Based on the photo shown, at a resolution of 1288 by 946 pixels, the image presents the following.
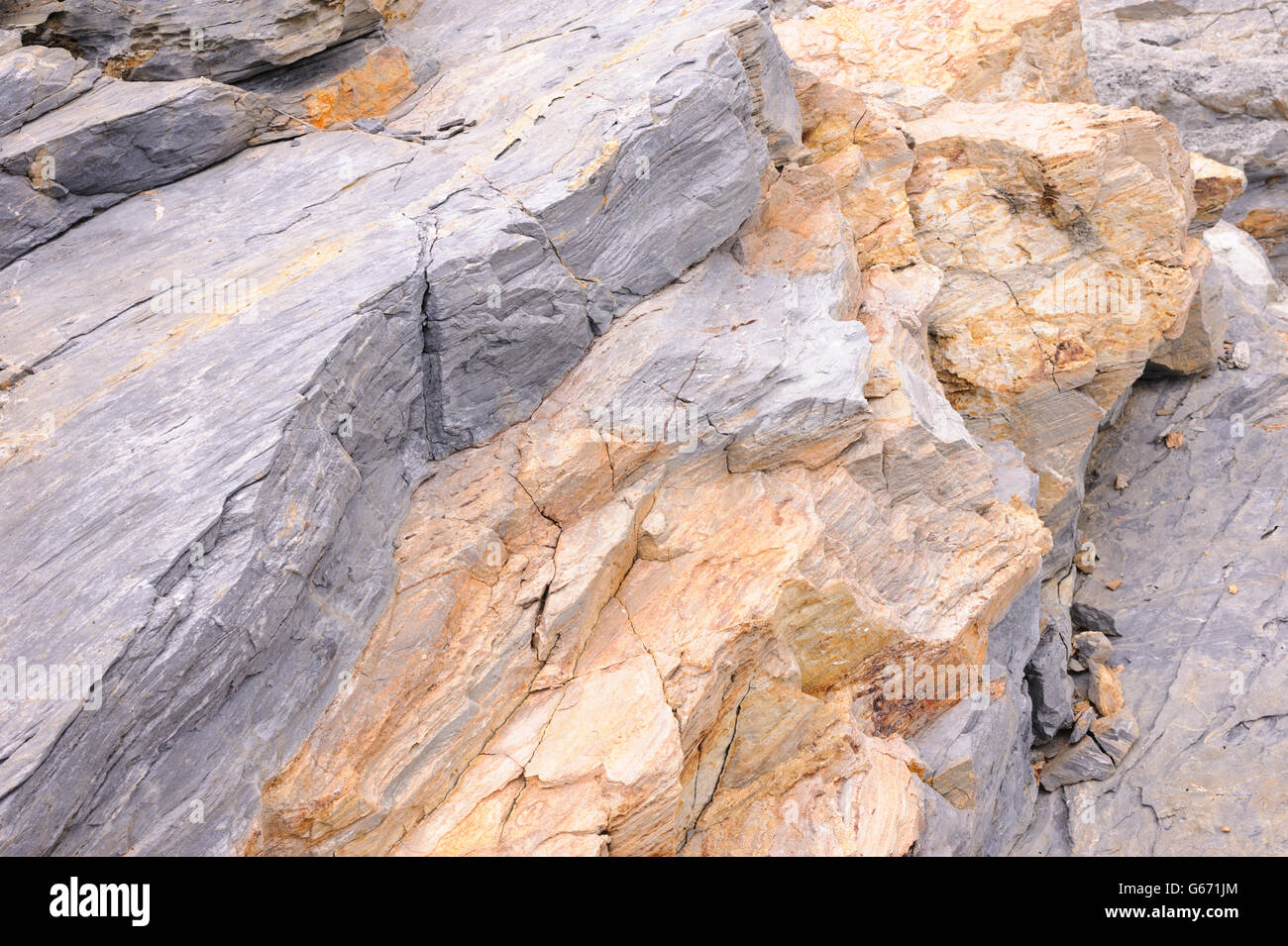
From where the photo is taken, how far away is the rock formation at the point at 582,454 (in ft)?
26.0

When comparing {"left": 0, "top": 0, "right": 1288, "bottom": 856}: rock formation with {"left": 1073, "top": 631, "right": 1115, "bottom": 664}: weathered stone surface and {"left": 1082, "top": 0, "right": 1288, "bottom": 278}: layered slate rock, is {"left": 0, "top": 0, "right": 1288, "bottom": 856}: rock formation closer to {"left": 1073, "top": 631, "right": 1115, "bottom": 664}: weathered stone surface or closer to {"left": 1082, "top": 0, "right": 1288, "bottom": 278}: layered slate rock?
{"left": 1073, "top": 631, "right": 1115, "bottom": 664}: weathered stone surface

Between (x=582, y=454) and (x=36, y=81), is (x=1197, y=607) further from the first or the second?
(x=36, y=81)

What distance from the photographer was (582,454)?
9.81 metres

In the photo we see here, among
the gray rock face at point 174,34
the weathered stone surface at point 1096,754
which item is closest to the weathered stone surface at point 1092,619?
the weathered stone surface at point 1096,754

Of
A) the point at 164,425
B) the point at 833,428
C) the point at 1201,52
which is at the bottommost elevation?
the point at 833,428

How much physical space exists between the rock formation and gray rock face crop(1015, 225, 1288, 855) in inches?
3.0

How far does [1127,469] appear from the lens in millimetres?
16422

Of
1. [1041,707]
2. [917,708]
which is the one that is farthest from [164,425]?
[1041,707]

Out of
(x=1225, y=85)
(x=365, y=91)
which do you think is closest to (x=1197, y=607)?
(x=365, y=91)

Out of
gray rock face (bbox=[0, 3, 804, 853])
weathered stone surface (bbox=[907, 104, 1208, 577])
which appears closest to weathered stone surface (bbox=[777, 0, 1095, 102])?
weathered stone surface (bbox=[907, 104, 1208, 577])

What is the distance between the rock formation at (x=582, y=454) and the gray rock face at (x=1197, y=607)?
75 mm

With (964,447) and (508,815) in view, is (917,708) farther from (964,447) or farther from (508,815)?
(508,815)

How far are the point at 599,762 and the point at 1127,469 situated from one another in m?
12.5

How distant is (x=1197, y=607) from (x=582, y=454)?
1067 centimetres
